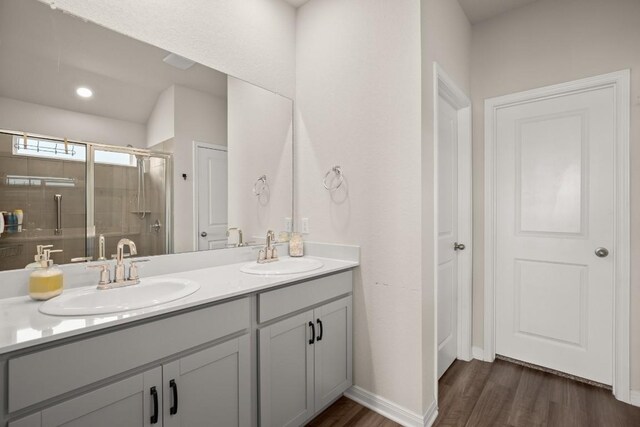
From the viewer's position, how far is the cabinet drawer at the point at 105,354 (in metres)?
0.82

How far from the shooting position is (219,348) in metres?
1.24

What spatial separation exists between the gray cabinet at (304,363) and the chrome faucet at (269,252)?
1.62 feet

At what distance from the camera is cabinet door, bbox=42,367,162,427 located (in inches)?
34.6

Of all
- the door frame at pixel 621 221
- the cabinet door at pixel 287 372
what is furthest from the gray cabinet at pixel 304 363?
the door frame at pixel 621 221

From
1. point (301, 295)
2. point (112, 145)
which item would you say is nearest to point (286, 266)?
point (301, 295)

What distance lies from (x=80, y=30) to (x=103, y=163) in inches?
23.2

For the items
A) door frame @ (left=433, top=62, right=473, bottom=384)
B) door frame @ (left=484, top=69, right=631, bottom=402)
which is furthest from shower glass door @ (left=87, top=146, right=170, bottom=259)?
door frame @ (left=484, top=69, right=631, bottom=402)

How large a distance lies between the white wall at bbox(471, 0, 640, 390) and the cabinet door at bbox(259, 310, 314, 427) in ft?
5.32

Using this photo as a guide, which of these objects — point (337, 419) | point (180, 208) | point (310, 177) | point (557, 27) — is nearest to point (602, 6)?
point (557, 27)

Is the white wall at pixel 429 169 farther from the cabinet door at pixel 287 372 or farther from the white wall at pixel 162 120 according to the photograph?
the white wall at pixel 162 120

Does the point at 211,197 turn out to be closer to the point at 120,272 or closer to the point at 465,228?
the point at 120,272

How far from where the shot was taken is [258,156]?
218 cm

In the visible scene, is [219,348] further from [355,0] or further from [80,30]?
[355,0]

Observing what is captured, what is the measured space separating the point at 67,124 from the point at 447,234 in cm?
234
